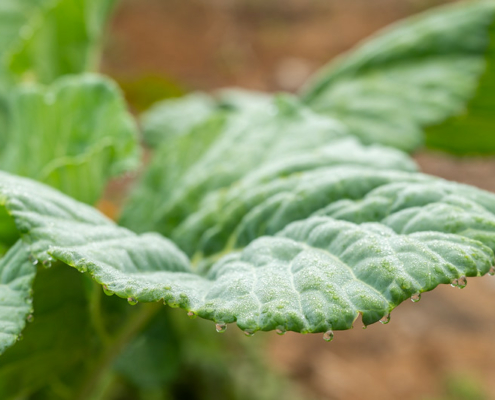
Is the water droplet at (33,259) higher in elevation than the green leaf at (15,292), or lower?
higher

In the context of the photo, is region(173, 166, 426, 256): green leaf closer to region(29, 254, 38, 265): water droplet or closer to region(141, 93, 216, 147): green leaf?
region(29, 254, 38, 265): water droplet

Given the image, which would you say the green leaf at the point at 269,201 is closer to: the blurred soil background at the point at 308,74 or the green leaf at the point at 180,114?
the green leaf at the point at 180,114

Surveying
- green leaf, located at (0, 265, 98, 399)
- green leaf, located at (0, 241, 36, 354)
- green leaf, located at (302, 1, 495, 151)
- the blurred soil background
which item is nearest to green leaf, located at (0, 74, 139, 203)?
green leaf, located at (0, 265, 98, 399)

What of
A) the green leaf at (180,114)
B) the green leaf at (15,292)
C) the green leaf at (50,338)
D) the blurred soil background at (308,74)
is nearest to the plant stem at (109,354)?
the green leaf at (50,338)

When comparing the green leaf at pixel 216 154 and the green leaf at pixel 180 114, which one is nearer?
the green leaf at pixel 216 154

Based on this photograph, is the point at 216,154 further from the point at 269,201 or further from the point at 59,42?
the point at 59,42

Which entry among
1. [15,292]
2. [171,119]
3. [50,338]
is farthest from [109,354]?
[171,119]
